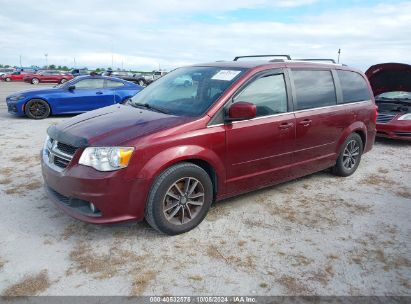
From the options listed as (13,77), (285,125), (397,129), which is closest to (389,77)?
(397,129)

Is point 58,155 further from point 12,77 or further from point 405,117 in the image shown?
point 12,77

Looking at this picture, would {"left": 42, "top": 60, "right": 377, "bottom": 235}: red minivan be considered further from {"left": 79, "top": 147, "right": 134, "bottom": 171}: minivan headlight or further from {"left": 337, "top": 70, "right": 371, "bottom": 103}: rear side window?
{"left": 337, "top": 70, "right": 371, "bottom": 103}: rear side window

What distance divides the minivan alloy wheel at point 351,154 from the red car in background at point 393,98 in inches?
109

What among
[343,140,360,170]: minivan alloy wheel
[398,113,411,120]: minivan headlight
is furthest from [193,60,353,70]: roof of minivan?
[398,113,411,120]: minivan headlight

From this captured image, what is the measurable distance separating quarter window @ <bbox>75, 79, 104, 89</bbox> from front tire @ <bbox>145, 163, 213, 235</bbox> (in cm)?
842

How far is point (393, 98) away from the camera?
29.0ft

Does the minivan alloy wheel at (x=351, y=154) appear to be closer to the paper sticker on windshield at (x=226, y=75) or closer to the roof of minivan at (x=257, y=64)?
the roof of minivan at (x=257, y=64)

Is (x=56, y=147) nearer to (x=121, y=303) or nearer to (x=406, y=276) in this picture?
(x=121, y=303)

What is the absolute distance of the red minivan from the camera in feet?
10.9

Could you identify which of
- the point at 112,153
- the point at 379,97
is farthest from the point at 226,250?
the point at 379,97

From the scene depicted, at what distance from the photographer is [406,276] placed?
3078mm

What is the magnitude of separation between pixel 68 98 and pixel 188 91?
25.0 ft

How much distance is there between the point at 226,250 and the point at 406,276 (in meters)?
1.53

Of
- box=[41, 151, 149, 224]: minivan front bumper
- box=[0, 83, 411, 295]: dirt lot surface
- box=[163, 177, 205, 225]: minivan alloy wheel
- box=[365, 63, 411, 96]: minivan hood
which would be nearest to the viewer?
box=[0, 83, 411, 295]: dirt lot surface
